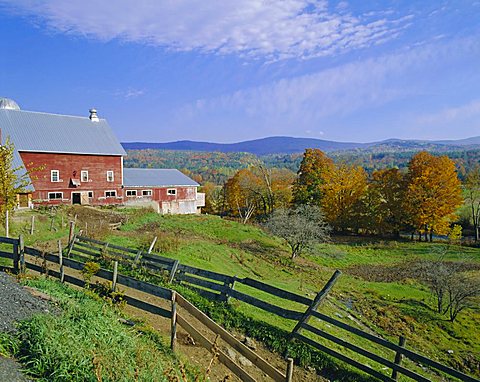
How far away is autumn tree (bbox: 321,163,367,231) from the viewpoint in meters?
47.4

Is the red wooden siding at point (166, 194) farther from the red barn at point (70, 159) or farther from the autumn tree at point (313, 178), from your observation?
the autumn tree at point (313, 178)

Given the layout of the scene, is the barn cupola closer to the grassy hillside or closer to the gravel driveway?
the gravel driveway

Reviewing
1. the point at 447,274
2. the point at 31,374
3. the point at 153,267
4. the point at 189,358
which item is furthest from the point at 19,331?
the point at 447,274

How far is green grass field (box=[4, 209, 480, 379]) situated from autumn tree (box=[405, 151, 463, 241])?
309 cm

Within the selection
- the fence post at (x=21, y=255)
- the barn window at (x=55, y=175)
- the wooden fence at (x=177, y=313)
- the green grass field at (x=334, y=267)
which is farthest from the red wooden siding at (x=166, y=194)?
the wooden fence at (x=177, y=313)

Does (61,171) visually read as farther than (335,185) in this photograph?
No

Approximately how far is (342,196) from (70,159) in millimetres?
34697

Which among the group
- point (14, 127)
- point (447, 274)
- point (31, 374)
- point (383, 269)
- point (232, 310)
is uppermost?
point (14, 127)

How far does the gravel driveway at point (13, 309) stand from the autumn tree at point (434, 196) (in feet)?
139

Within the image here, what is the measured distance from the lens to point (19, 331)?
6.58 metres

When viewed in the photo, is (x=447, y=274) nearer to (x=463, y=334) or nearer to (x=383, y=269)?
(x=463, y=334)

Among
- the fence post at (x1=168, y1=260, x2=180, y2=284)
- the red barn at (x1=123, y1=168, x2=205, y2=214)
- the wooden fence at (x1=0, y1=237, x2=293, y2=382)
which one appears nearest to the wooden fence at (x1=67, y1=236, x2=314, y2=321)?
the fence post at (x1=168, y1=260, x2=180, y2=284)

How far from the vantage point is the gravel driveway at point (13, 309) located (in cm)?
545

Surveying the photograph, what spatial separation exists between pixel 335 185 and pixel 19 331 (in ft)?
148
